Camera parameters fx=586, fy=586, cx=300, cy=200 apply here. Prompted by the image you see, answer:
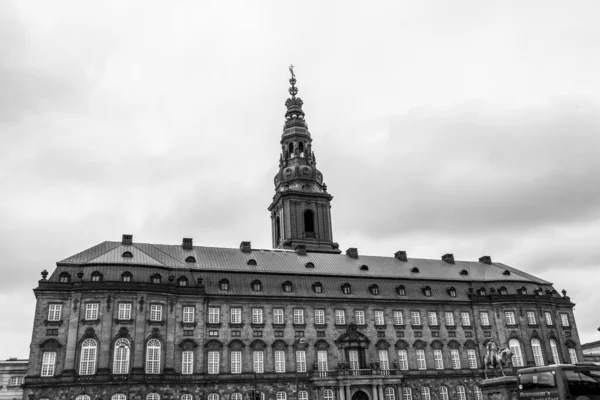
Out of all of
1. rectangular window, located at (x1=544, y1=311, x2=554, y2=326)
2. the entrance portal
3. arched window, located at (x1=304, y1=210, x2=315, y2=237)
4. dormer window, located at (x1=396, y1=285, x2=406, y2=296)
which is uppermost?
arched window, located at (x1=304, y1=210, x2=315, y2=237)

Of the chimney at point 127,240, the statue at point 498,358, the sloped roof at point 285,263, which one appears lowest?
the statue at point 498,358

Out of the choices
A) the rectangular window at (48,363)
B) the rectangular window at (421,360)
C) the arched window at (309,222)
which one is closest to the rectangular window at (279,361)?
the rectangular window at (421,360)

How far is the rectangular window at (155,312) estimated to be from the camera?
6794 cm

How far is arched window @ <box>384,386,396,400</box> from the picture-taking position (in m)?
71.4

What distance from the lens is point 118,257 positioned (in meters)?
71.3

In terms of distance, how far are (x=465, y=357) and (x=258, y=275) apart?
3031 centimetres

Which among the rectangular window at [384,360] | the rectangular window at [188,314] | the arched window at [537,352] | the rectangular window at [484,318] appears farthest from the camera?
the rectangular window at [484,318]

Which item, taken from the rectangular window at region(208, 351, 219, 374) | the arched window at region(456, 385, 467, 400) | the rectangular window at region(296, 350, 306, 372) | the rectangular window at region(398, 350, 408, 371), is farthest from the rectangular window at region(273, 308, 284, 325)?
the arched window at region(456, 385, 467, 400)

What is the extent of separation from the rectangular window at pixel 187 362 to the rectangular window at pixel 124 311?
7.69 metres

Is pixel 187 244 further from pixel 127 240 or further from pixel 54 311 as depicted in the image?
pixel 54 311

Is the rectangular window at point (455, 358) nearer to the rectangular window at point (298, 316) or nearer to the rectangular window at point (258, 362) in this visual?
the rectangular window at point (298, 316)

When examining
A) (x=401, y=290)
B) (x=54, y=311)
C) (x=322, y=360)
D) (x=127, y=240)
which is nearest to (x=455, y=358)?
(x=401, y=290)

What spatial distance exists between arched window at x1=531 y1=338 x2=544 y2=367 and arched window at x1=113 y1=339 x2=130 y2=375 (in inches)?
2123

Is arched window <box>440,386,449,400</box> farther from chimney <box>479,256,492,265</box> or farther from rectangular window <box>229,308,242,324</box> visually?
rectangular window <box>229,308,242,324</box>
